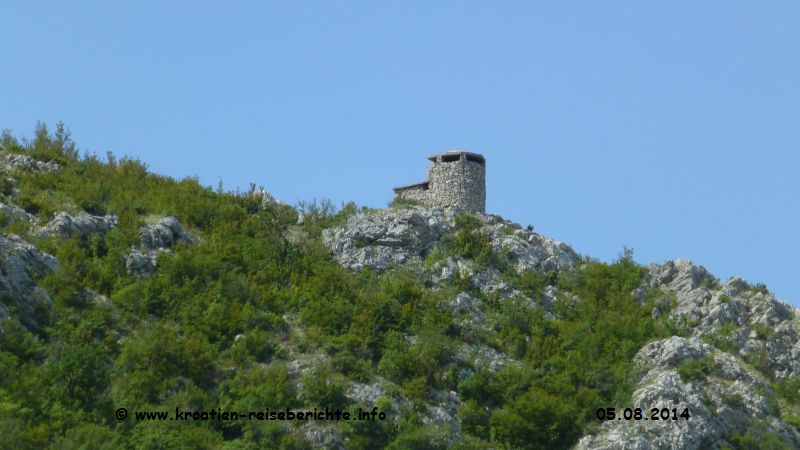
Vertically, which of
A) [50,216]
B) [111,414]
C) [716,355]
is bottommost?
[111,414]

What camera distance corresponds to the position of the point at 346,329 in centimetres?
5425

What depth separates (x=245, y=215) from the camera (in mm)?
61500

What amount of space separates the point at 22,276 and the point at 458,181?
19.7m

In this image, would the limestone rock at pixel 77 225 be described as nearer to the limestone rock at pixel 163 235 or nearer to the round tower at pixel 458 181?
the limestone rock at pixel 163 235

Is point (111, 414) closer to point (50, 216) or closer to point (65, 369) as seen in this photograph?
point (65, 369)

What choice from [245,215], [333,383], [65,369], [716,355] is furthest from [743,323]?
[65,369]

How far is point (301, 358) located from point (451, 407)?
519 centimetres

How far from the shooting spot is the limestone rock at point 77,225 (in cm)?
5538

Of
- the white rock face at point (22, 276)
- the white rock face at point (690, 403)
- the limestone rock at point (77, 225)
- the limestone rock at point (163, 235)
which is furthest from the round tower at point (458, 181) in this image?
the white rock face at point (22, 276)

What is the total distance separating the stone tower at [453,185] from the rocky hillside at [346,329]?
6.80 feet

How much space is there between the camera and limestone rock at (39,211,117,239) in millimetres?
55375

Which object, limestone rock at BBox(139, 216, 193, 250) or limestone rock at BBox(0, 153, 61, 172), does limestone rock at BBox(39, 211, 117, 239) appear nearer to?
limestone rock at BBox(139, 216, 193, 250)

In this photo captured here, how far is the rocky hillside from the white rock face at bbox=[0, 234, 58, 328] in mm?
73
